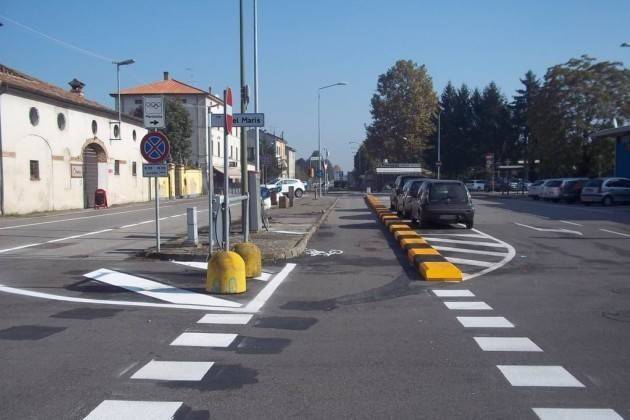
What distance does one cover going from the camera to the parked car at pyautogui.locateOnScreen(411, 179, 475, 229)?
810 inches

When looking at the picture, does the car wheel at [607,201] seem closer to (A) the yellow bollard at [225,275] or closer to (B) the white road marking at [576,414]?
(A) the yellow bollard at [225,275]

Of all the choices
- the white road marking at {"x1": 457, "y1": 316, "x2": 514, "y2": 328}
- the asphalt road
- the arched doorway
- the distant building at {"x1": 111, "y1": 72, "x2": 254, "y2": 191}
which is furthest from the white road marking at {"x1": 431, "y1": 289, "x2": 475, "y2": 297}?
the distant building at {"x1": 111, "y1": 72, "x2": 254, "y2": 191}

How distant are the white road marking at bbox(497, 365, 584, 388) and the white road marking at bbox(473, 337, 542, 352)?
63cm

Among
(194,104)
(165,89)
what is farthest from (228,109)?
(165,89)

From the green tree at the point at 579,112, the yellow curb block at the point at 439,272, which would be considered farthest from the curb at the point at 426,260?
the green tree at the point at 579,112

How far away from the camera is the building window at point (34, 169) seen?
33.2m

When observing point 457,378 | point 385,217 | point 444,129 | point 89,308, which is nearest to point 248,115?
point 89,308

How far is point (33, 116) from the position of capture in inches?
1313

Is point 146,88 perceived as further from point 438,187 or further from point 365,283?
point 365,283

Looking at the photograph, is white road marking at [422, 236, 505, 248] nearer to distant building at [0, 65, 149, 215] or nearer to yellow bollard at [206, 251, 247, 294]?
yellow bollard at [206, 251, 247, 294]

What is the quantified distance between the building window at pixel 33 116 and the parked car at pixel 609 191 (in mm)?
31410

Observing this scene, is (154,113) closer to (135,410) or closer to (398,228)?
(398,228)

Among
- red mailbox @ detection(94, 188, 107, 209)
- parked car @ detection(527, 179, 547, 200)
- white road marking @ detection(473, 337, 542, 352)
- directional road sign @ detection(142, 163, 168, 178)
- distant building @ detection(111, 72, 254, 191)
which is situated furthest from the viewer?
distant building @ detection(111, 72, 254, 191)

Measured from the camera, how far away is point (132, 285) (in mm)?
10969
